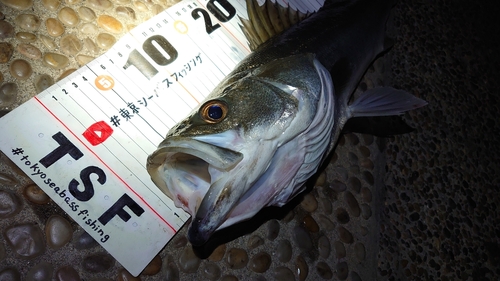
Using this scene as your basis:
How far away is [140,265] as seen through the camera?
1.33 meters

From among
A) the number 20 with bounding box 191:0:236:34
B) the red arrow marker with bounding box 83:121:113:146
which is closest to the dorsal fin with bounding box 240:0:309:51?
the number 20 with bounding box 191:0:236:34

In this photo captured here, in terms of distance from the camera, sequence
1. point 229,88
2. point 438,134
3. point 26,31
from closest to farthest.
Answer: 1. point 229,88
2. point 26,31
3. point 438,134

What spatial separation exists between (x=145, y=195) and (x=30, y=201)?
1.28 ft

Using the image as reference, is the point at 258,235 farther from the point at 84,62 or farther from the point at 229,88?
the point at 84,62

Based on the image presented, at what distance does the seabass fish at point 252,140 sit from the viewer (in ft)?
3.29

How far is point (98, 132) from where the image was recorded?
4.63 ft

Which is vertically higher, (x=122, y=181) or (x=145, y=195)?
(x=122, y=181)

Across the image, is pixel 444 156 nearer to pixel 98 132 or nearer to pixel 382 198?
pixel 382 198

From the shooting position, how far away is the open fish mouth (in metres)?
1.00

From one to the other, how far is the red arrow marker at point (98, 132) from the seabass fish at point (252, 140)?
40 centimetres

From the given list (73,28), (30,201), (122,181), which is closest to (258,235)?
(122,181)

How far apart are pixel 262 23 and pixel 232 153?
2.86 ft

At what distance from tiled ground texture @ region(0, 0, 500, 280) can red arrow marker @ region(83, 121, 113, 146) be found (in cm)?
26

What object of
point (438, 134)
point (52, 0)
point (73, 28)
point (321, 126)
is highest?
point (52, 0)
